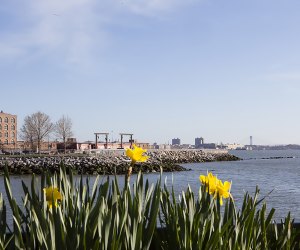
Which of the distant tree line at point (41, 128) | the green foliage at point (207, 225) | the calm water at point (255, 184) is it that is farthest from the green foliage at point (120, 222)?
the distant tree line at point (41, 128)

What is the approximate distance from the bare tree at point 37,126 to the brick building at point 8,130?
12023 mm

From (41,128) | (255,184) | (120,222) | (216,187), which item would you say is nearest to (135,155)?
(120,222)

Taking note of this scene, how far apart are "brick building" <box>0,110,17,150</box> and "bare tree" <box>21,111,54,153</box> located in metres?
12.0

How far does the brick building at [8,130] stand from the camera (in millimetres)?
87000

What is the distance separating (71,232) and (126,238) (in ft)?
0.89

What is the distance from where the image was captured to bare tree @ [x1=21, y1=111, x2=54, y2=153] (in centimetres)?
7281

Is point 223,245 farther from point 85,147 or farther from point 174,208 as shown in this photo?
point 85,147

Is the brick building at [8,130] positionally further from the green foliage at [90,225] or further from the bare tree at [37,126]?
the green foliage at [90,225]

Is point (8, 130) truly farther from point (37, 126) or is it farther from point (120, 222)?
point (120, 222)

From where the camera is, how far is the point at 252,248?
9.26 feet

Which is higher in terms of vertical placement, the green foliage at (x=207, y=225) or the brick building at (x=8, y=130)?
the brick building at (x=8, y=130)

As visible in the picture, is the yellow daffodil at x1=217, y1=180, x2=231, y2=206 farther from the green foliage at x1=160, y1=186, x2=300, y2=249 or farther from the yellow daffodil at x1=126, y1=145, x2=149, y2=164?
the yellow daffodil at x1=126, y1=145, x2=149, y2=164

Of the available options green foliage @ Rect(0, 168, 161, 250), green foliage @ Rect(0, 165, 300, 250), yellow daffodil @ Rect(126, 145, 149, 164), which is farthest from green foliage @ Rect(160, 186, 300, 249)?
yellow daffodil @ Rect(126, 145, 149, 164)

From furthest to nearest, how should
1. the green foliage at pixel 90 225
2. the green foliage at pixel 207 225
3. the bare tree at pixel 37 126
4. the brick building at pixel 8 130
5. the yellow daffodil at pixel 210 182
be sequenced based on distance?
1. the brick building at pixel 8 130
2. the bare tree at pixel 37 126
3. the yellow daffodil at pixel 210 182
4. the green foliage at pixel 207 225
5. the green foliage at pixel 90 225
